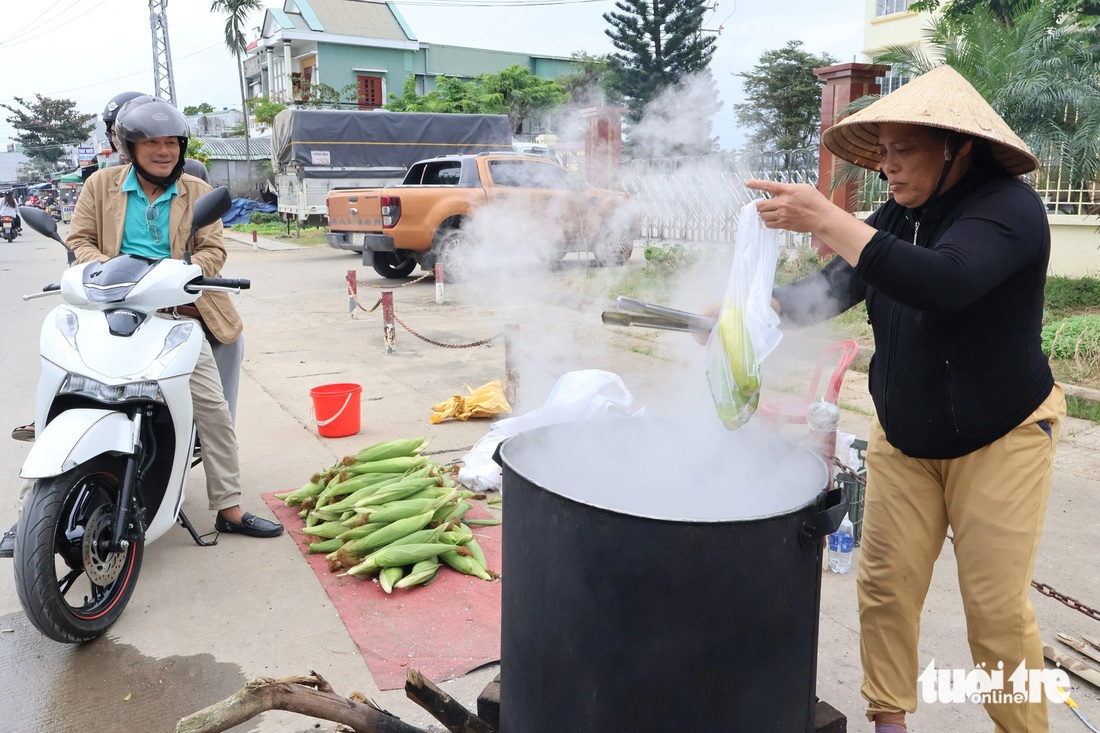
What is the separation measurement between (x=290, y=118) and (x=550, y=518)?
19.0 meters

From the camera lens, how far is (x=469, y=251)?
11594 millimetres

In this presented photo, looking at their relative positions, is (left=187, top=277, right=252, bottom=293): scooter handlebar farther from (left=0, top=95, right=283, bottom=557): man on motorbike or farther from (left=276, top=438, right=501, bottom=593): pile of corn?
(left=276, top=438, right=501, bottom=593): pile of corn

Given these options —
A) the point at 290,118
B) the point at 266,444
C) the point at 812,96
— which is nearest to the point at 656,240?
the point at 266,444

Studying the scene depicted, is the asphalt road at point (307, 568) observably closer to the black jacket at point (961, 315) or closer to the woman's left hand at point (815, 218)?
the black jacket at point (961, 315)

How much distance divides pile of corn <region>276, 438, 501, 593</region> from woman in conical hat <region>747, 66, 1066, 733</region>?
1.88 m

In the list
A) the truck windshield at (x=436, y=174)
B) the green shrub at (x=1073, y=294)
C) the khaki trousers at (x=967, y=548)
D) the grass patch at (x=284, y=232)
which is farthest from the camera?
the grass patch at (x=284, y=232)

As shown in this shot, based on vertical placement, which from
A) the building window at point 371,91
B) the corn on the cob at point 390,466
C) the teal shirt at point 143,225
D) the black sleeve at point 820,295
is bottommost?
the corn on the cob at point 390,466

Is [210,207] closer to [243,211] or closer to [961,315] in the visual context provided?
[961,315]

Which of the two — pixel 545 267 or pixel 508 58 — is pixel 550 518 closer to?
pixel 545 267

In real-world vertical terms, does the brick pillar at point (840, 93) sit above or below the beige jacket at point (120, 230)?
above

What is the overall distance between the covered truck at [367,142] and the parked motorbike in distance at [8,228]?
1032 cm

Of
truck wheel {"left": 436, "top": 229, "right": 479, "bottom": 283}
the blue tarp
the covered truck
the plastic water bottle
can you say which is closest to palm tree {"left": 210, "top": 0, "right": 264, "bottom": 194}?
the blue tarp

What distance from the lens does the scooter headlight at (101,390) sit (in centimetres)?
295

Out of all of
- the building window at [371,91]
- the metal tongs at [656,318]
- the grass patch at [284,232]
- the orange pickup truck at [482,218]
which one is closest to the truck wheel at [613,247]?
the orange pickup truck at [482,218]
